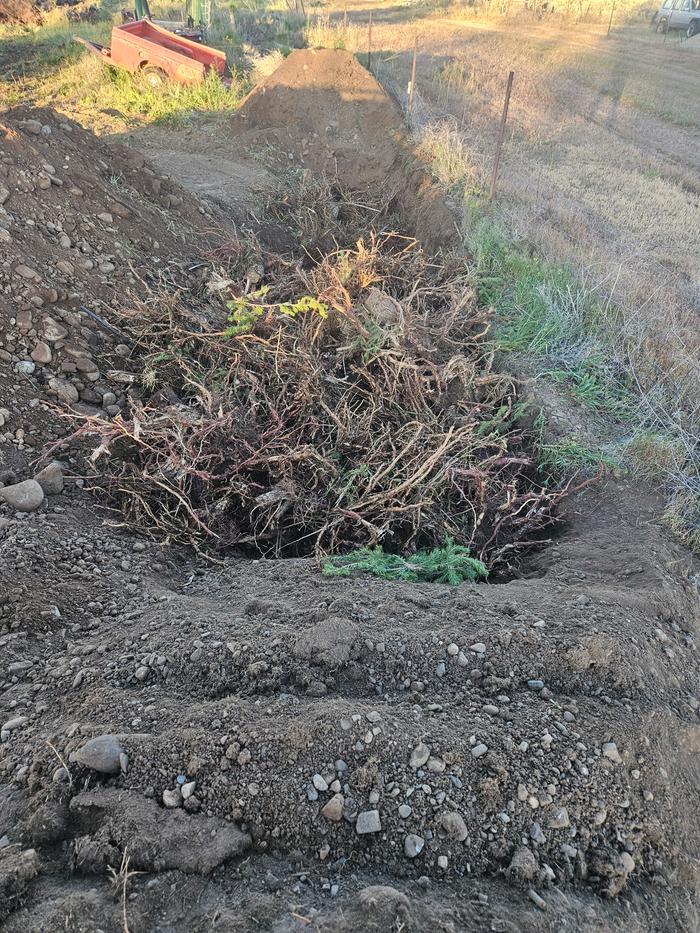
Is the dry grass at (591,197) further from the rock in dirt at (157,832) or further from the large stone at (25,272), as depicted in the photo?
the large stone at (25,272)

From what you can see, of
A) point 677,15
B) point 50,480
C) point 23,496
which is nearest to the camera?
point 23,496

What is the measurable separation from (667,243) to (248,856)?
6.73 metres

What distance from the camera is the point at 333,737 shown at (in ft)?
5.82

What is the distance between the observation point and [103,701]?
1.87 metres

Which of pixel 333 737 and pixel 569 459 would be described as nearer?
pixel 333 737

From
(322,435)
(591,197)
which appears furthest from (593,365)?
(591,197)

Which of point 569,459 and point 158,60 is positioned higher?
point 158,60

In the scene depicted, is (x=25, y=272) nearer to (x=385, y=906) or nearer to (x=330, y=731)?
(x=330, y=731)

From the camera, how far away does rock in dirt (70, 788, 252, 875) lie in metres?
1.48

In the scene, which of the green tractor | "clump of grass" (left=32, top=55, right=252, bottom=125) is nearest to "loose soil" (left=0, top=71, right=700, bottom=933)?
"clump of grass" (left=32, top=55, right=252, bottom=125)

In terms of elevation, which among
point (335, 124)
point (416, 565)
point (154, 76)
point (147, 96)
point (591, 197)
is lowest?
point (416, 565)

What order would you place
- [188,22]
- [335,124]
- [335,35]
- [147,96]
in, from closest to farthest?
[335,124] → [147,96] → [188,22] → [335,35]

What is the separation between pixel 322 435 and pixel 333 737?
1.92 m

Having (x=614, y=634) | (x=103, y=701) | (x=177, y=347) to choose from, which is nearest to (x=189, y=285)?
(x=177, y=347)
